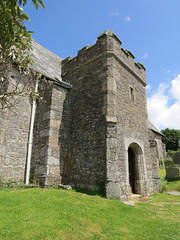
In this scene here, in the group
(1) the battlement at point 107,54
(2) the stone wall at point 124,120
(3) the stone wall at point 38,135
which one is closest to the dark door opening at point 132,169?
(2) the stone wall at point 124,120

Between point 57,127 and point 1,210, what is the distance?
4593 millimetres

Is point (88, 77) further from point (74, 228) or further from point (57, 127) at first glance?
point (74, 228)

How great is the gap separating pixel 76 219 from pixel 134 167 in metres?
5.32

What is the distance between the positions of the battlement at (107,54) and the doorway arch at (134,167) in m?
4.51

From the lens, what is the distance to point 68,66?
10.5 metres

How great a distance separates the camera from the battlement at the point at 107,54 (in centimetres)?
853

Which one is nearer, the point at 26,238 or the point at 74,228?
the point at 26,238

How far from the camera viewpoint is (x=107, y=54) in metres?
8.38

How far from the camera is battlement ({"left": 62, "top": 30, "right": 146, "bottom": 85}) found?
853 centimetres

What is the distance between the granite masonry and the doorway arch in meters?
0.05

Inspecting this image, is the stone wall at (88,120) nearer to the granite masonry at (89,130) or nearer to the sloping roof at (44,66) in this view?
the granite masonry at (89,130)

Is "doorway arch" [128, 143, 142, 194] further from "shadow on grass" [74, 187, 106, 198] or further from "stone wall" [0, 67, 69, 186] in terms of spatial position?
"stone wall" [0, 67, 69, 186]

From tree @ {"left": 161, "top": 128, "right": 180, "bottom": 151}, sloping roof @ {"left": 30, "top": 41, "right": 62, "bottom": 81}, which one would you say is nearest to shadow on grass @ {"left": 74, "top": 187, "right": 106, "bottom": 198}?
sloping roof @ {"left": 30, "top": 41, "right": 62, "bottom": 81}

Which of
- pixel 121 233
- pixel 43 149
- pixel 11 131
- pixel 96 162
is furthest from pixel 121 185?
pixel 11 131
